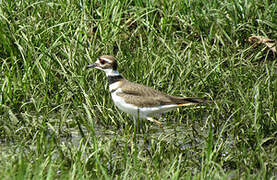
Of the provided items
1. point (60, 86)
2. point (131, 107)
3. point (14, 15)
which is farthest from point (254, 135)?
point (14, 15)

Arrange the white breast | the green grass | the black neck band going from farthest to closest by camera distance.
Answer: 1. the black neck band
2. the white breast
3. the green grass

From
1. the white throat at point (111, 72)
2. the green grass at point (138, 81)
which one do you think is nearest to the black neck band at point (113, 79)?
the white throat at point (111, 72)

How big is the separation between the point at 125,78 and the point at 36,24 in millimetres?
1462

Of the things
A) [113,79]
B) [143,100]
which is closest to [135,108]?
[143,100]

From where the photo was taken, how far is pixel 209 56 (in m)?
7.42

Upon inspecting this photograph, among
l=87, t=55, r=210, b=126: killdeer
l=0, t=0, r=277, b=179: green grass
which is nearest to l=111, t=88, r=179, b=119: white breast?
l=87, t=55, r=210, b=126: killdeer

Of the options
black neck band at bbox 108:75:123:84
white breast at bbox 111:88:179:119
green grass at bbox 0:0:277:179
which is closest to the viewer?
green grass at bbox 0:0:277:179

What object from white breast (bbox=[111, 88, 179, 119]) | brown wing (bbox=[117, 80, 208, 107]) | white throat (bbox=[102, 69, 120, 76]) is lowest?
white breast (bbox=[111, 88, 179, 119])

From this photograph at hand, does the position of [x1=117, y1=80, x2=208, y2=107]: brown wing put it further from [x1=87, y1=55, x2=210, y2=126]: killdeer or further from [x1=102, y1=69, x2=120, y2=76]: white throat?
[x1=102, y1=69, x2=120, y2=76]: white throat

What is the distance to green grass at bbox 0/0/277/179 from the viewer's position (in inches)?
209

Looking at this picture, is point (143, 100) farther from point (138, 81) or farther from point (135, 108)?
point (138, 81)

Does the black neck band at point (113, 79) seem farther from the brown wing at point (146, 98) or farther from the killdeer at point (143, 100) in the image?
the brown wing at point (146, 98)

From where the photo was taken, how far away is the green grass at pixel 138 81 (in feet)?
17.4

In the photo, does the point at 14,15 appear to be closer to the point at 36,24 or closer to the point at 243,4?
the point at 36,24
